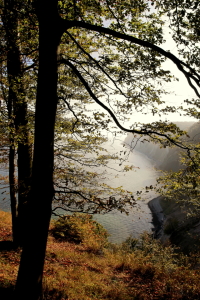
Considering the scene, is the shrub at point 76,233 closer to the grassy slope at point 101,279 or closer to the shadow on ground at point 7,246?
the grassy slope at point 101,279

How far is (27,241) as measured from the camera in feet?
11.2

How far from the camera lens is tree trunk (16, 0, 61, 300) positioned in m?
3.26

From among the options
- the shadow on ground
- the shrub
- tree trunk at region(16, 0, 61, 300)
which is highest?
tree trunk at region(16, 0, 61, 300)

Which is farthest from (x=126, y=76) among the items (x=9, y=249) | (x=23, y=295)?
(x=9, y=249)

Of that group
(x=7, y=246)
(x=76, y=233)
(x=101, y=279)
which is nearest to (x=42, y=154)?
(x=101, y=279)

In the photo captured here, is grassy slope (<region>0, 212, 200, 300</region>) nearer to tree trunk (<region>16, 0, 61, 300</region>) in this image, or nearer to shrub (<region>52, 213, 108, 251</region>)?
tree trunk (<region>16, 0, 61, 300</region>)

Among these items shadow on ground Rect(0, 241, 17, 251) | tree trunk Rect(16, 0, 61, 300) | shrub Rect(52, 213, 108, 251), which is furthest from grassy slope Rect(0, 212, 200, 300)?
shrub Rect(52, 213, 108, 251)

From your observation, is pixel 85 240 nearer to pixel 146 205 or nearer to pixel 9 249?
pixel 9 249

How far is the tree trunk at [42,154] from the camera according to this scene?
3.26 meters

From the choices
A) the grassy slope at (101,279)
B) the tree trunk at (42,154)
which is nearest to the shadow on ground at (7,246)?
the grassy slope at (101,279)

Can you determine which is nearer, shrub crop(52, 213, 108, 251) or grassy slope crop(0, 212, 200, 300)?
grassy slope crop(0, 212, 200, 300)

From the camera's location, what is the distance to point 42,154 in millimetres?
3418

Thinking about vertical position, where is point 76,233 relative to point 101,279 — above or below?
below

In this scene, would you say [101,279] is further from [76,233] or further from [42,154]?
[76,233]
